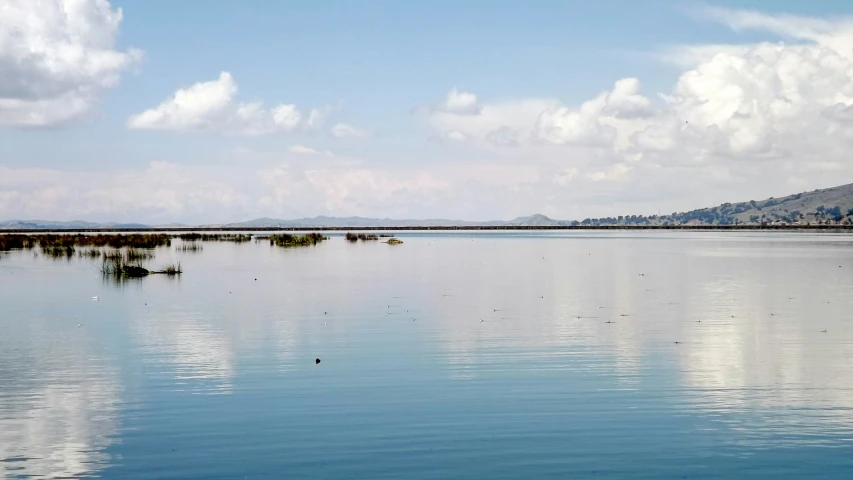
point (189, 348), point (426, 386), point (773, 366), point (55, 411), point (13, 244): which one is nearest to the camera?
point (55, 411)

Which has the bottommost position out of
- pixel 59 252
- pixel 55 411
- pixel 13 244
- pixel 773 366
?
pixel 773 366

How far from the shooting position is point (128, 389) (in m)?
23.0

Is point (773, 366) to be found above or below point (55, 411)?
below

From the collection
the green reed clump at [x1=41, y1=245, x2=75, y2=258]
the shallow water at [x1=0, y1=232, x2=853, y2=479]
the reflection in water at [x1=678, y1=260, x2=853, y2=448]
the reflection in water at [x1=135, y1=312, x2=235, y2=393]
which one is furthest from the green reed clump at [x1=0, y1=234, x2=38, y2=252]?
the reflection in water at [x1=678, y1=260, x2=853, y2=448]

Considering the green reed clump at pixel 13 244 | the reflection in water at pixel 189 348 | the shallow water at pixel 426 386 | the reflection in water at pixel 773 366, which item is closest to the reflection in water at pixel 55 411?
the shallow water at pixel 426 386

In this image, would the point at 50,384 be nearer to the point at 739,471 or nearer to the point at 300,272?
the point at 739,471

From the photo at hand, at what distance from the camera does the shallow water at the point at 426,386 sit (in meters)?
16.5

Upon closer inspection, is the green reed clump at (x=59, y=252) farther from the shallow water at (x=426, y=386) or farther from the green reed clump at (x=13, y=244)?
the shallow water at (x=426, y=386)

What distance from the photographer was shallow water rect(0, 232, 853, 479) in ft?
54.1

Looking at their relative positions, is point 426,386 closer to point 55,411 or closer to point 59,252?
point 55,411

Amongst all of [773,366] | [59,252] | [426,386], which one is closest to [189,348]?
[426,386]

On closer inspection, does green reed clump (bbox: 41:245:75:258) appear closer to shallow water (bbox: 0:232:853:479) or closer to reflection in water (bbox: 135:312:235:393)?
shallow water (bbox: 0:232:853:479)

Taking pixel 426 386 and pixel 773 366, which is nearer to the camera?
pixel 426 386

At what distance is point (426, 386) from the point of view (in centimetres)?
2322
